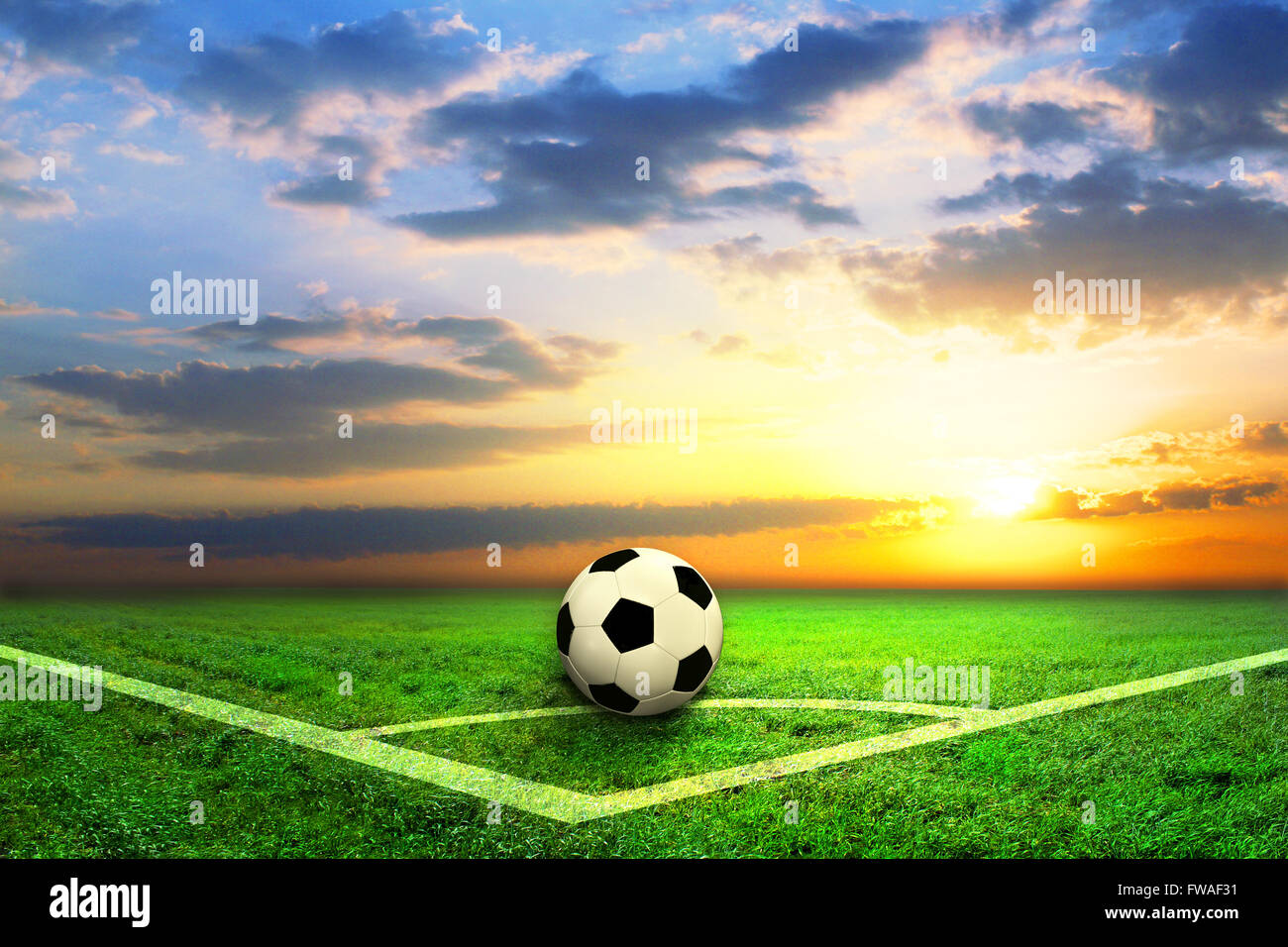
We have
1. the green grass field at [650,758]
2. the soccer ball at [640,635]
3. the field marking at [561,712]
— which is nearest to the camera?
the green grass field at [650,758]

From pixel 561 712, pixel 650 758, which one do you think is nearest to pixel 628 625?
pixel 650 758

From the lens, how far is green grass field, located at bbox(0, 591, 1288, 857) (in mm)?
4754

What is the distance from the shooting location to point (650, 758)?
5.76 m

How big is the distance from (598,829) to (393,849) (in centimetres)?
124

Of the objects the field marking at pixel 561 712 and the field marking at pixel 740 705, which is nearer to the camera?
the field marking at pixel 561 712

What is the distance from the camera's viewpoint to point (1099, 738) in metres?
6.12

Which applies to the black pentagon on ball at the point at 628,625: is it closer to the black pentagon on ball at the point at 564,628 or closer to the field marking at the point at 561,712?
the black pentagon on ball at the point at 564,628

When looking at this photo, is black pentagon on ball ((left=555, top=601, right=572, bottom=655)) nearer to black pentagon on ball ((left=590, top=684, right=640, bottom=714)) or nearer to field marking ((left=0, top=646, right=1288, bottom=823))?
black pentagon on ball ((left=590, top=684, right=640, bottom=714))

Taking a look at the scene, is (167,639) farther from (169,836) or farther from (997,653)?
(997,653)

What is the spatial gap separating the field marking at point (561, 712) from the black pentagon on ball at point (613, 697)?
571 mm

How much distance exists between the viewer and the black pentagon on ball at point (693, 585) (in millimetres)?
6504

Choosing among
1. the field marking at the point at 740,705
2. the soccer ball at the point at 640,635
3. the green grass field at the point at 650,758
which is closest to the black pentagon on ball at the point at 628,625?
the soccer ball at the point at 640,635

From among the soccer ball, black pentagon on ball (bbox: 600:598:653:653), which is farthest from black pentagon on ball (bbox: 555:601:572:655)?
black pentagon on ball (bbox: 600:598:653:653)

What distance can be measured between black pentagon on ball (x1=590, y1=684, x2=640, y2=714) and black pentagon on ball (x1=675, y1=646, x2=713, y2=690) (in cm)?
39
